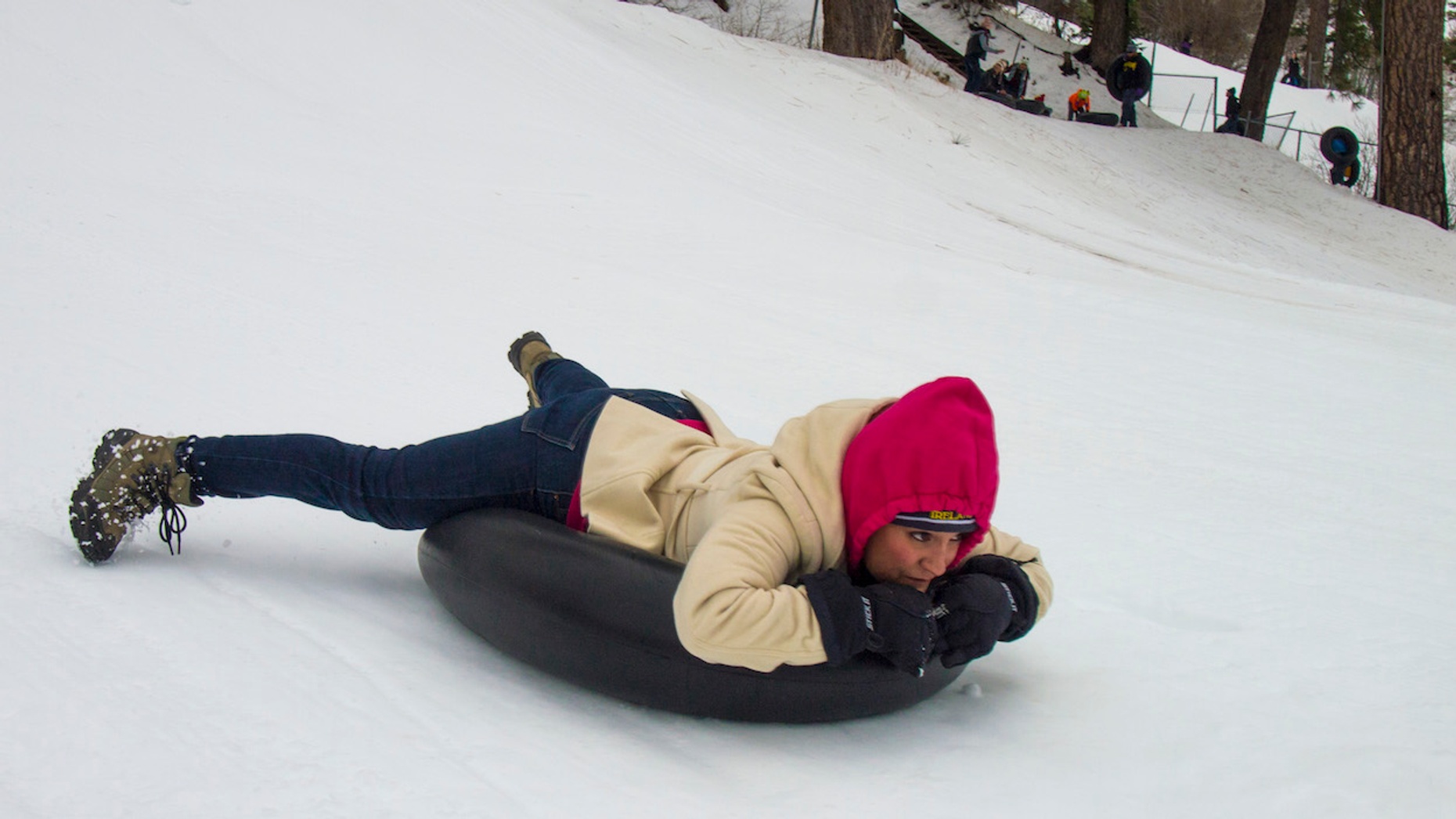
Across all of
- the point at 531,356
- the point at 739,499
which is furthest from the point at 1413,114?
the point at 739,499

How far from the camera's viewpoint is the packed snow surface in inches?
73.6

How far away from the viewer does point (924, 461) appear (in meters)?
1.90

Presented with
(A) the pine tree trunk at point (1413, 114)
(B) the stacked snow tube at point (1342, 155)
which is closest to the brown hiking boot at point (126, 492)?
(A) the pine tree trunk at point (1413, 114)

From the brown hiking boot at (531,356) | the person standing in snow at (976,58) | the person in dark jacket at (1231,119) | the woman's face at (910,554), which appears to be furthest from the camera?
the person in dark jacket at (1231,119)

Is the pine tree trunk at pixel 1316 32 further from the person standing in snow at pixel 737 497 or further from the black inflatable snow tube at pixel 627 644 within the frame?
the black inflatable snow tube at pixel 627 644

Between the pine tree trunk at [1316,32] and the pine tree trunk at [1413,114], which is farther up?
the pine tree trunk at [1316,32]

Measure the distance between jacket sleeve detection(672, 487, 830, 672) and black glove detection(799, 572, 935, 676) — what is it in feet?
0.08

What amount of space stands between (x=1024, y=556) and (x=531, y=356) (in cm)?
141

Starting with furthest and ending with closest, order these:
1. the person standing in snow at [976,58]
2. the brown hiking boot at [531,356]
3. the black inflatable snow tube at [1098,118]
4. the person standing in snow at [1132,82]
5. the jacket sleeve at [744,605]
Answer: the person standing in snow at [976,58] < the person standing in snow at [1132,82] < the black inflatable snow tube at [1098,118] < the brown hiking boot at [531,356] < the jacket sleeve at [744,605]

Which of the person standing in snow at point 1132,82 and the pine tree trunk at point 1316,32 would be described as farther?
the pine tree trunk at point 1316,32

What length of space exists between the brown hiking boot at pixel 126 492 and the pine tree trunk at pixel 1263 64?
17122 mm

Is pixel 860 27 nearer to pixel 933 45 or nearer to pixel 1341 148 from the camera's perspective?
pixel 1341 148

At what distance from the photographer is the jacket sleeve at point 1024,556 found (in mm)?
2242

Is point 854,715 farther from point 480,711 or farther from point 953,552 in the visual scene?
point 480,711
